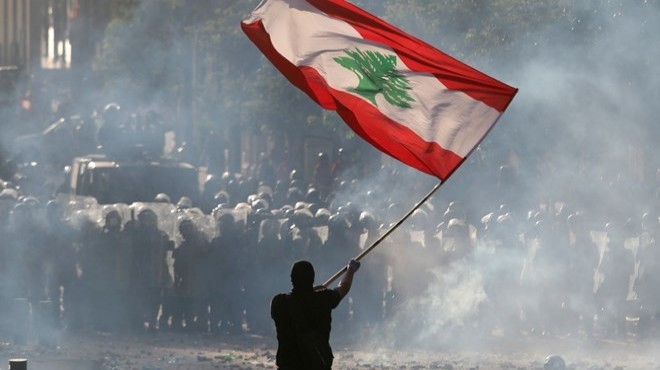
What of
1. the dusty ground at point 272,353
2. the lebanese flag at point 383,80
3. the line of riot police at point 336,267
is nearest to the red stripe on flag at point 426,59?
the lebanese flag at point 383,80

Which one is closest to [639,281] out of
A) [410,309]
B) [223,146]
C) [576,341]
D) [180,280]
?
[576,341]

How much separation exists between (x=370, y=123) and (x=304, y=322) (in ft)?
3.86

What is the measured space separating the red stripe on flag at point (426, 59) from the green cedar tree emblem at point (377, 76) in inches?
2.7

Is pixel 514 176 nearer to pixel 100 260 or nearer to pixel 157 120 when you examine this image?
pixel 100 260

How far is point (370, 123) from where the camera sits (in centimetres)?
914

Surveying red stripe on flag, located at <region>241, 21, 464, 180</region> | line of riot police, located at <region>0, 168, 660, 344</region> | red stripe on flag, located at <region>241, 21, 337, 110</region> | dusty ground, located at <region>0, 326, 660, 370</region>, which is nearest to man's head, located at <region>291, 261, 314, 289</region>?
red stripe on flag, located at <region>241, 21, 464, 180</region>

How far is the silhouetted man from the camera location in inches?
328

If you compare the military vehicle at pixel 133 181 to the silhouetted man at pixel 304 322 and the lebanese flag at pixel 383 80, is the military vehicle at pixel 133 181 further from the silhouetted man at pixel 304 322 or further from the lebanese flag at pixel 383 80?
the silhouetted man at pixel 304 322

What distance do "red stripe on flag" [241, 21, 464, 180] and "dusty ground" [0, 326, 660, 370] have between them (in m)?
4.99

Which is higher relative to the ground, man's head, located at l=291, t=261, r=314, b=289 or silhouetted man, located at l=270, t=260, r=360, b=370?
man's head, located at l=291, t=261, r=314, b=289

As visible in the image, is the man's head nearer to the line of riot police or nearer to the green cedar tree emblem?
the green cedar tree emblem

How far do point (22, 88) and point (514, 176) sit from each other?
31.6m

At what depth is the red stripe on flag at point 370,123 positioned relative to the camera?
8953mm

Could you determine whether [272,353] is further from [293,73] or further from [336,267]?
[293,73]
